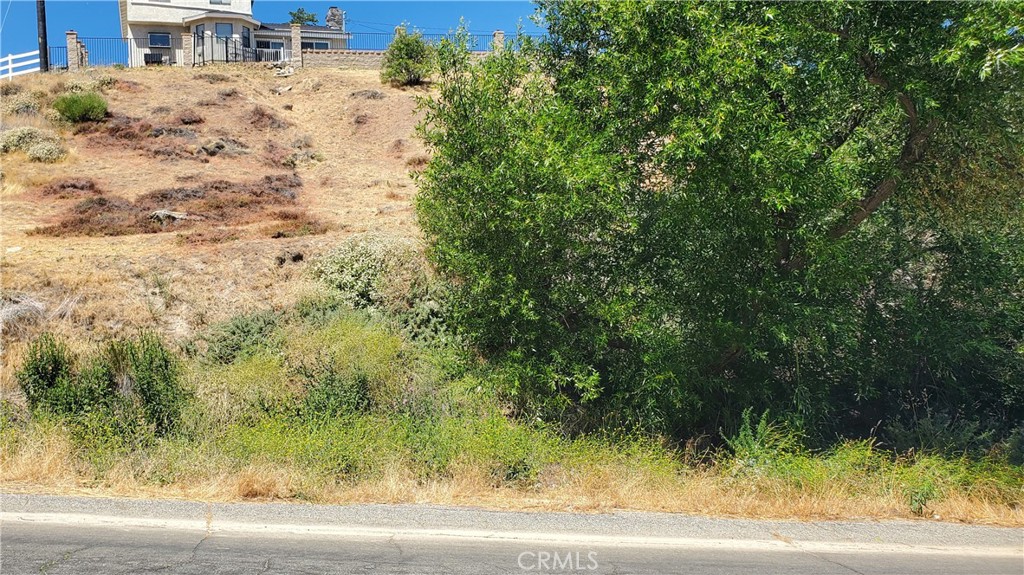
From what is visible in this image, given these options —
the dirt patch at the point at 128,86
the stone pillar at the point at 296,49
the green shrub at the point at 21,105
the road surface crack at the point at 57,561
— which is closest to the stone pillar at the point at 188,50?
the stone pillar at the point at 296,49

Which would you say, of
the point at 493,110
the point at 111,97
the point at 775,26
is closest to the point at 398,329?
the point at 493,110

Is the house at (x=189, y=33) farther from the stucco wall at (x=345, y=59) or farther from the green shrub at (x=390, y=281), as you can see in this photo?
the green shrub at (x=390, y=281)

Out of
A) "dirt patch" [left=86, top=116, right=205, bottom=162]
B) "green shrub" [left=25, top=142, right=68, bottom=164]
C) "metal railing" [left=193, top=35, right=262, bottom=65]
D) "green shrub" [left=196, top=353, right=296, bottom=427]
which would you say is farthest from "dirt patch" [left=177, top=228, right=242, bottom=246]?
"metal railing" [left=193, top=35, right=262, bottom=65]

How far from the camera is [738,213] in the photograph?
8.27 meters

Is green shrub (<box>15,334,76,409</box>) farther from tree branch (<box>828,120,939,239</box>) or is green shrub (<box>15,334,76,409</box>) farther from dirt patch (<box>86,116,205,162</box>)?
dirt patch (<box>86,116,205,162</box>)

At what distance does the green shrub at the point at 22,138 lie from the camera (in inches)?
923

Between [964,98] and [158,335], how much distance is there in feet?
38.1

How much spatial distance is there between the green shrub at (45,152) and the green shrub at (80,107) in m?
4.79

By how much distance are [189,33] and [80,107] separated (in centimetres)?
2000

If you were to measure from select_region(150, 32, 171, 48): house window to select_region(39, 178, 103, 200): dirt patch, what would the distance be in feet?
97.8

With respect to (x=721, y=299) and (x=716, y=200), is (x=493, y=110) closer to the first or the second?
(x=716, y=200)

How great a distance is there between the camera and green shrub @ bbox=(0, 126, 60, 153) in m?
23.4

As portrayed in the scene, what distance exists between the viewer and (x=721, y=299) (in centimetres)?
894

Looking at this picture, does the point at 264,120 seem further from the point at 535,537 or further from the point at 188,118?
the point at 535,537
